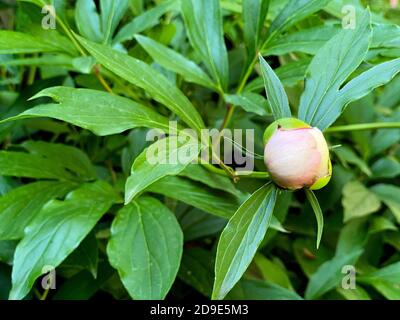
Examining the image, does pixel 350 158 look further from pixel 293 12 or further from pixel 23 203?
pixel 23 203

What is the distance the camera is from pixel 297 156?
433mm

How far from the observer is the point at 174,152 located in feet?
1.54

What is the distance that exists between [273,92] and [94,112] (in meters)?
0.16

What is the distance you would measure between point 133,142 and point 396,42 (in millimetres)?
358

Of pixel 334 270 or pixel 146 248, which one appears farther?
pixel 334 270

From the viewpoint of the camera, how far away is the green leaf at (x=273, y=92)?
485 mm

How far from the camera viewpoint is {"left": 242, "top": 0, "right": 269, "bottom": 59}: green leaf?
26.7 inches

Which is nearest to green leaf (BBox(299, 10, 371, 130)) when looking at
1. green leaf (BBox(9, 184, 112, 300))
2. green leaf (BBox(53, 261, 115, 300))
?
green leaf (BBox(9, 184, 112, 300))

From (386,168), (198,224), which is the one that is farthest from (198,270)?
(386,168)

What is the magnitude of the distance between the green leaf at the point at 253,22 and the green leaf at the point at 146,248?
23 centimetres

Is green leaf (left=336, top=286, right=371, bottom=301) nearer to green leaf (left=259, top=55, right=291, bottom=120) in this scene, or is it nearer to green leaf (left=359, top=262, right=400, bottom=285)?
green leaf (left=359, top=262, right=400, bottom=285)
